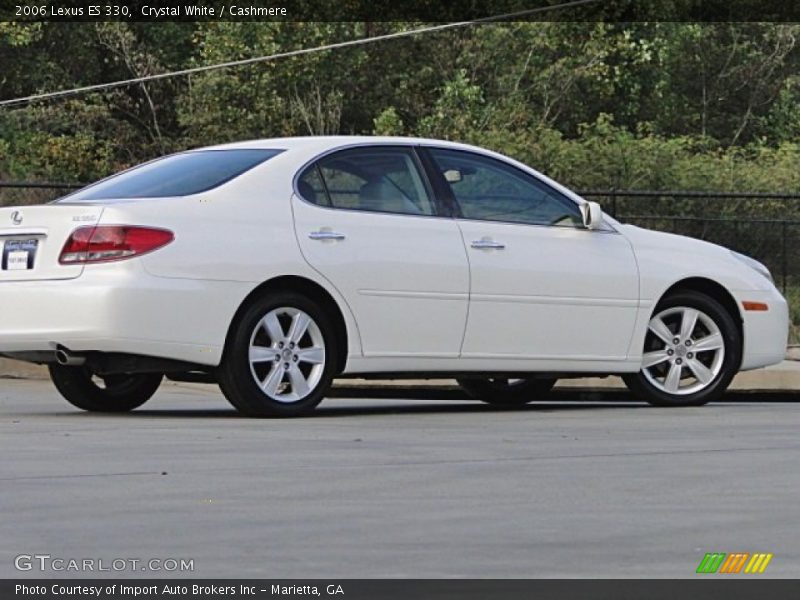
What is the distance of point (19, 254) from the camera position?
10.7m

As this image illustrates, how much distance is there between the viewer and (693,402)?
40.2 ft

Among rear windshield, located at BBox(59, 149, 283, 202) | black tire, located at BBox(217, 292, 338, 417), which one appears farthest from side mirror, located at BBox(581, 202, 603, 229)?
rear windshield, located at BBox(59, 149, 283, 202)

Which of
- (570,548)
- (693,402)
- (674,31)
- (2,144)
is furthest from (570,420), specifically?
(674,31)

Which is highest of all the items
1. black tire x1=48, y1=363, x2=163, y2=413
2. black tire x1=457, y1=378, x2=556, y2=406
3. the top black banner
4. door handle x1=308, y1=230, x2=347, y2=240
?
the top black banner

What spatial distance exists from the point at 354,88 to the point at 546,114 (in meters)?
3.99

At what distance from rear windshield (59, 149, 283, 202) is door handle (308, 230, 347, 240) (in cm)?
51

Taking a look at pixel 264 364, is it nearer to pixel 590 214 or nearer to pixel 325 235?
pixel 325 235

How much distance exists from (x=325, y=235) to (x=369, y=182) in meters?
0.60

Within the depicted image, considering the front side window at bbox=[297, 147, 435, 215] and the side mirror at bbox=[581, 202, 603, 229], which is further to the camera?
the side mirror at bbox=[581, 202, 603, 229]

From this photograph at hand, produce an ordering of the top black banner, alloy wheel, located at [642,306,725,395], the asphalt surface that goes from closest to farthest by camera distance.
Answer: the asphalt surface → alloy wheel, located at [642,306,725,395] → the top black banner

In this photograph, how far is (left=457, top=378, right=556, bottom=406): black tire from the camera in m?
13.1

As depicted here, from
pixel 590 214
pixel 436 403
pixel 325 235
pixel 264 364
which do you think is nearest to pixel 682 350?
pixel 590 214

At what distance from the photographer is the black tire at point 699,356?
12.2 metres

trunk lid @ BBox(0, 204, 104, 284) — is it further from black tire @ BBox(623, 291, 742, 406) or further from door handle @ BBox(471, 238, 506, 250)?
black tire @ BBox(623, 291, 742, 406)
